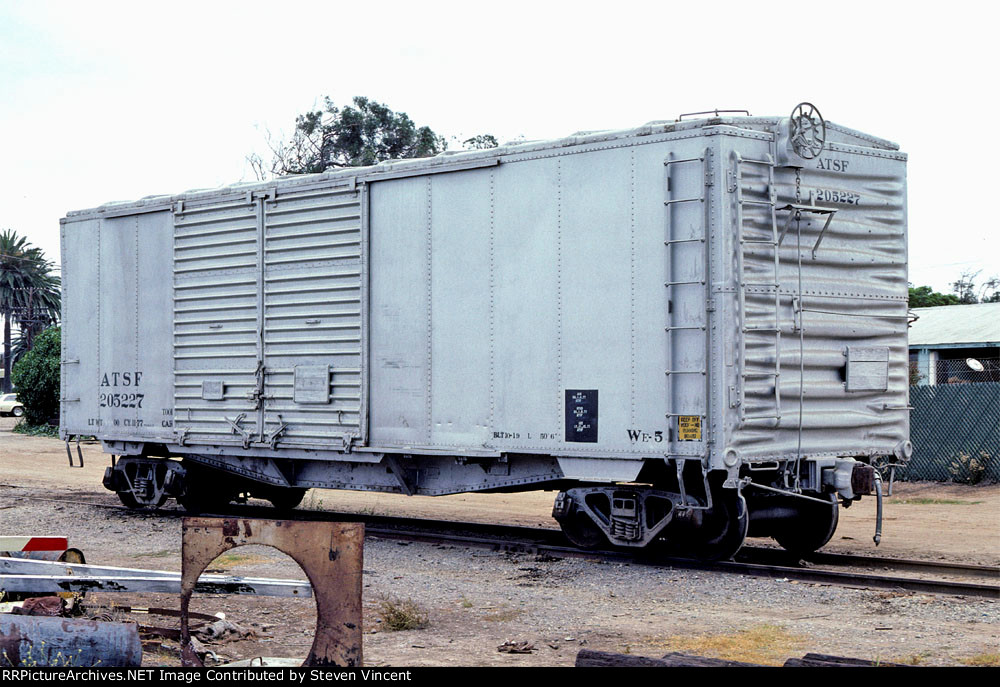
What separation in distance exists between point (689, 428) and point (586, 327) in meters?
1.47

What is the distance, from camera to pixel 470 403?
1167cm

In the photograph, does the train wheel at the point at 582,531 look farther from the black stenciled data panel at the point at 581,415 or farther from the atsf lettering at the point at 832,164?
the atsf lettering at the point at 832,164

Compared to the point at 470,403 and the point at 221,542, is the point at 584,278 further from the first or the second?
the point at 221,542

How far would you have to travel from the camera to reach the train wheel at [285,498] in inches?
614

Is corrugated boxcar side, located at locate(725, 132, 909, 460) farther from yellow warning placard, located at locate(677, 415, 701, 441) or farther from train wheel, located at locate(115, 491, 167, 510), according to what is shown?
train wheel, located at locate(115, 491, 167, 510)

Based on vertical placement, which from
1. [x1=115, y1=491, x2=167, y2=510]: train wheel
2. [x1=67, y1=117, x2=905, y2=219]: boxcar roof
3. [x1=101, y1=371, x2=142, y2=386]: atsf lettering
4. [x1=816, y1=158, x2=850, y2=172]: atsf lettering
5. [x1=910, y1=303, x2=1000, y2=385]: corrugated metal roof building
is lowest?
[x1=115, y1=491, x2=167, y2=510]: train wheel

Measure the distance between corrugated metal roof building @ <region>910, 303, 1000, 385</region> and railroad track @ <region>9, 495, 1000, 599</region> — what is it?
1636cm

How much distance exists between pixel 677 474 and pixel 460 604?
2428 mm

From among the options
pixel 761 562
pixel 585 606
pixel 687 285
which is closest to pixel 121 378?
pixel 687 285

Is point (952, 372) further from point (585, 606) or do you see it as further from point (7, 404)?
point (7, 404)

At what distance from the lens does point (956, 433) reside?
19.4 m

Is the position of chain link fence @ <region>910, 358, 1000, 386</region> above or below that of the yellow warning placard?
above

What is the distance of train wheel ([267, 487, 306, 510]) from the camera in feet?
51.1

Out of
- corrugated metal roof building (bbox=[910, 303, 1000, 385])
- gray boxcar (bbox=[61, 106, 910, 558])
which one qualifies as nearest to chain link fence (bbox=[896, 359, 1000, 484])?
corrugated metal roof building (bbox=[910, 303, 1000, 385])
